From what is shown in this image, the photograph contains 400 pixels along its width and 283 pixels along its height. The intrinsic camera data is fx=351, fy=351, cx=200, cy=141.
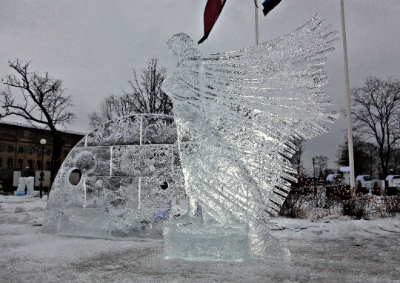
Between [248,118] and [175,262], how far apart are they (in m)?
2.13

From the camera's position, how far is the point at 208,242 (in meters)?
4.48

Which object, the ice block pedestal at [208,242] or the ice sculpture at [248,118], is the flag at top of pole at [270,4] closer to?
the ice sculpture at [248,118]

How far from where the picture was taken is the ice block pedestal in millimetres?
4438

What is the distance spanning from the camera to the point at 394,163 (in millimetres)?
51438

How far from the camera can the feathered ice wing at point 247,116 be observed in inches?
178

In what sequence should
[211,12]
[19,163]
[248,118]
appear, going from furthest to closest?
[19,163] → [211,12] → [248,118]

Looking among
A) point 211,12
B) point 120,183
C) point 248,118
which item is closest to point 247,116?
point 248,118

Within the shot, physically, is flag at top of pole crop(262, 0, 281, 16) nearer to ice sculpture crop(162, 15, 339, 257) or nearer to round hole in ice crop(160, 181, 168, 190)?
ice sculpture crop(162, 15, 339, 257)

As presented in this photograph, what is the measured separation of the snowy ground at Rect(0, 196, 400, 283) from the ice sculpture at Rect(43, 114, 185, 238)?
503mm

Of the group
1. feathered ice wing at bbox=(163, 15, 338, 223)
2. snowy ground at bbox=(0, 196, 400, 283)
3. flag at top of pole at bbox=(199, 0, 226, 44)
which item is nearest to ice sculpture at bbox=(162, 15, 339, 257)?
feathered ice wing at bbox=(163, 15, 338, 223)

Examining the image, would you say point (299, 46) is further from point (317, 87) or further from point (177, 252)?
point (177, 252)

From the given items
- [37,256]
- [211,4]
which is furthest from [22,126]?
[37,256]

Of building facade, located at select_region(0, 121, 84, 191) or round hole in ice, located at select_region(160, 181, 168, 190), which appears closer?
round hole in ice, located at select_region(160, 181, 168, 190)

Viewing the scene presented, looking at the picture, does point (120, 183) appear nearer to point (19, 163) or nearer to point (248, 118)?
point (248, 118)
